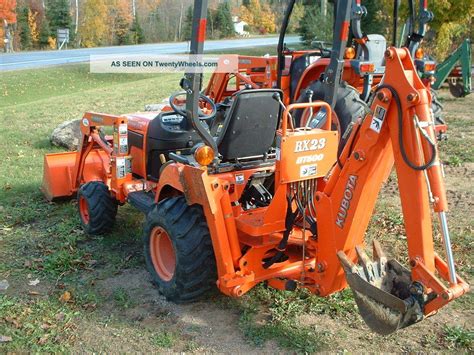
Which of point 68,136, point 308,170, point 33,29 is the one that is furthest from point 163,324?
point 33,29

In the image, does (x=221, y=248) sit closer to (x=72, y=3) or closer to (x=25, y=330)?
(x=25, y=330)

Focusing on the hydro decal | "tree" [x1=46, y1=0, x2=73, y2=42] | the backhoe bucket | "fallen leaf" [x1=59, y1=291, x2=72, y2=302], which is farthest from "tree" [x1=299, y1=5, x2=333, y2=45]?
"tree" [x1=46, y1=0, x2=73, y2=42]

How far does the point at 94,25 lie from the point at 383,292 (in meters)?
46.4

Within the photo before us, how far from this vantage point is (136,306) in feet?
13.1

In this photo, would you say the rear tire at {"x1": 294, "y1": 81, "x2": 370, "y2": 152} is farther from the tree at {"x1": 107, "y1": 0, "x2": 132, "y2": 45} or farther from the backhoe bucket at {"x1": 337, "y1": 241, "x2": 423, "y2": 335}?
the tree at {"x1": 107, "y1": 0, "x2": 132, "y2": 45}

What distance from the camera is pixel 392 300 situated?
2.88m

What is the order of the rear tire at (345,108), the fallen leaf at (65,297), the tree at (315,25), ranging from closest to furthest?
the fallen leaf at (65,297) < the rear tire at (345,108) < the tree at (315,25)

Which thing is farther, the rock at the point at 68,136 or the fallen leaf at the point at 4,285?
the rock at the point at 68,136

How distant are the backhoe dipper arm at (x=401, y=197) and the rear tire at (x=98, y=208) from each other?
271 centimetres

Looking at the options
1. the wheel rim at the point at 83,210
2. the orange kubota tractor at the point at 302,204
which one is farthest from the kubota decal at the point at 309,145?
the wheel rim at the point at 83,210

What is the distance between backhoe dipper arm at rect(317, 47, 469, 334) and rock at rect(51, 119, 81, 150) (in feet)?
21.3

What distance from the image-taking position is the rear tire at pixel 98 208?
5.16 metres

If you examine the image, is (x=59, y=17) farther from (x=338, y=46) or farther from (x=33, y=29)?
(x=338, y=46)

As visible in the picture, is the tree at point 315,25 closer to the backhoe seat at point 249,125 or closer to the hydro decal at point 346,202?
the backhoe seat at point 249,125
